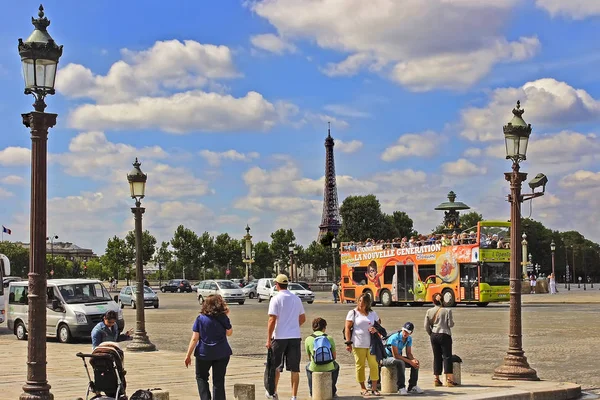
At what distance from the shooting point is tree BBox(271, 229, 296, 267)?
12359cm

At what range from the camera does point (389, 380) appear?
12.8 m

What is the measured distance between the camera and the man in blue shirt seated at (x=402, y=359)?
1284 cm

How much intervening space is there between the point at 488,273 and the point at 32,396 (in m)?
34.3

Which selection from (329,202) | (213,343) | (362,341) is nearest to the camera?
(213,343)

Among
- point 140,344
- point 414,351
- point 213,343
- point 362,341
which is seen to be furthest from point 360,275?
point 213,343

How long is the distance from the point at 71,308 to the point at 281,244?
99.2 m

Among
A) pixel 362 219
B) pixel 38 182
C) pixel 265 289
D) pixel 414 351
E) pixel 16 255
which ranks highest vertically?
pixel 362 219

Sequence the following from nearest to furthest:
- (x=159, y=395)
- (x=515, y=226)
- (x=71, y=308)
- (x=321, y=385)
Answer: (x=159, y=395) → (x=321, y=385) → (x=515, y=226) → (x=71, y=308)

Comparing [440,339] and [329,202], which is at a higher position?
[329,202]

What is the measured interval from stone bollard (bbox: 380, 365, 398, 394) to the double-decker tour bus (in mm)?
28925

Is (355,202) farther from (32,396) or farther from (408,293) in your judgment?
(32,396)

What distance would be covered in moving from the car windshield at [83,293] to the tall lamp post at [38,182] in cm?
1584

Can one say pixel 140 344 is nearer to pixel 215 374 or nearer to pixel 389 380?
pixel 389 380

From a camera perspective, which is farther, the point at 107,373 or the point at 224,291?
the point at 224,291
